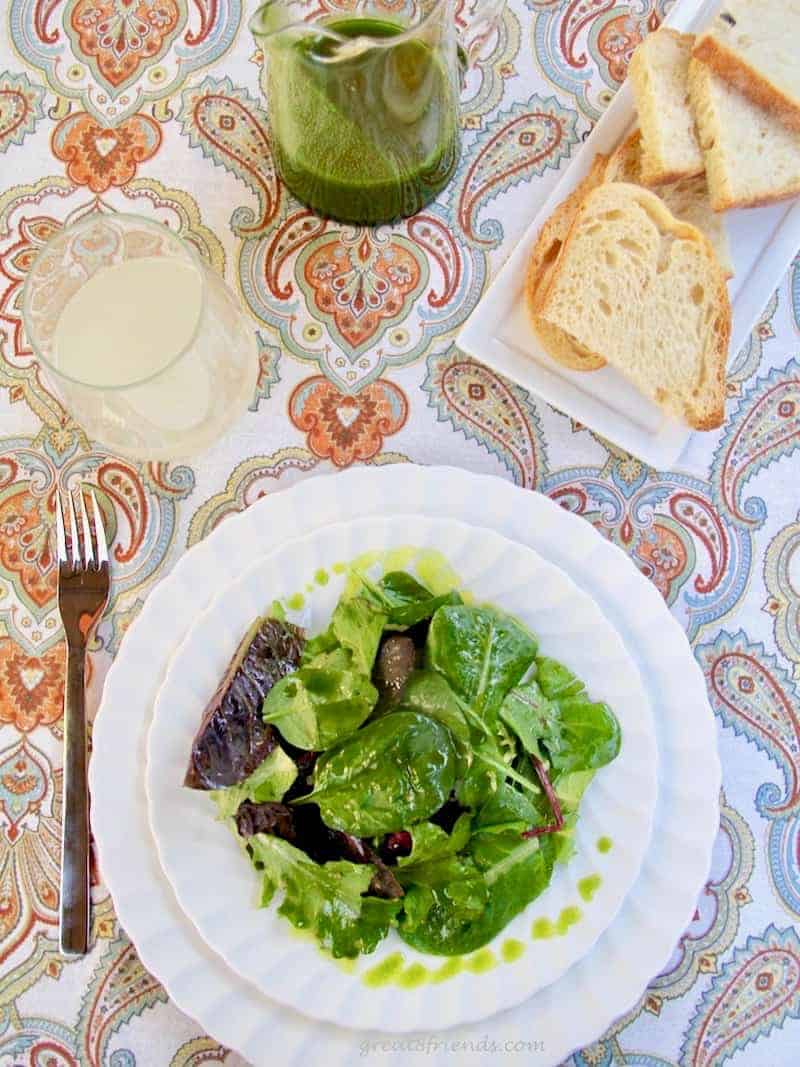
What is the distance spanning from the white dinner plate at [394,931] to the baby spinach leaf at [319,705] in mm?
85

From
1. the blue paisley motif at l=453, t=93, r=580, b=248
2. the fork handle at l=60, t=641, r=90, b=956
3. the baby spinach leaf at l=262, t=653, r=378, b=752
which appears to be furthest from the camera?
the blue paisley motif at l=453, t=93, r=580, b=248

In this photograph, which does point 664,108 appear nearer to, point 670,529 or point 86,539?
point 670,529

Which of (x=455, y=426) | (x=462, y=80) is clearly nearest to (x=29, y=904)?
(x=455, y=426)

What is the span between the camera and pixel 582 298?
0.96 m

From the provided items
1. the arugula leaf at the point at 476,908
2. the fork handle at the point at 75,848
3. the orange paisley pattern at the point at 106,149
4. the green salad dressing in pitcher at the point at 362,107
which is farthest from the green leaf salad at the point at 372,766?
the orange paisley pattern at the point at 106,149

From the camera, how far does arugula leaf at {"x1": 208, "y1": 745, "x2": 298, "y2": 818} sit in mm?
837

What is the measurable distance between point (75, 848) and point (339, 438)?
479 mm

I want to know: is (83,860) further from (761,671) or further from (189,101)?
(189,101)

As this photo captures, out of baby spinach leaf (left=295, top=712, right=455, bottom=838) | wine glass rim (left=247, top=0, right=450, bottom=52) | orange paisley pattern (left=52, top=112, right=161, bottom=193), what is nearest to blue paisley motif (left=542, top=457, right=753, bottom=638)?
baby spinach leaf (left=295, top=712, right=455, bottom=838)

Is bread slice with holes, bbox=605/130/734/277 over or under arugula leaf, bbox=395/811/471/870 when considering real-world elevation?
over

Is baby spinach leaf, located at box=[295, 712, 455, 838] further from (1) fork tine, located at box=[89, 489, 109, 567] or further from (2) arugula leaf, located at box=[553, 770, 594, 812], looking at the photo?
(1) fork tine, located at box=[89, 489, 109, 567]

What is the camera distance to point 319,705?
2.69 feet

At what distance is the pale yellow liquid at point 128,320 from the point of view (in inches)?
34.8

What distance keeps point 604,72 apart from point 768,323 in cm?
33
